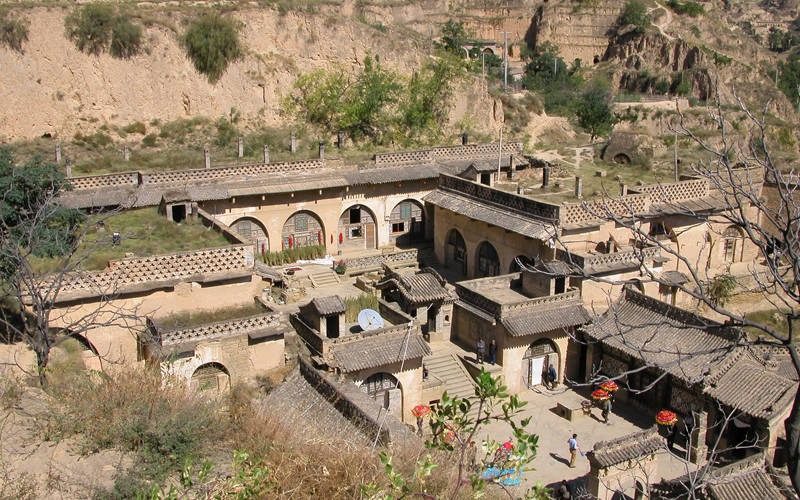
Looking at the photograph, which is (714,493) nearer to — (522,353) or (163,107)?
(522,353)

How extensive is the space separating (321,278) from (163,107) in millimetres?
16917

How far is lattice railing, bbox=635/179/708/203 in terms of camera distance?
1281 inches

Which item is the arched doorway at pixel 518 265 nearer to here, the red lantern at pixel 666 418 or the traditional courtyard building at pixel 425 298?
the traditional courtyard building at pixel 425 298

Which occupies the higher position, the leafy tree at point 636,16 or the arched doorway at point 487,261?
the leafy tree at point 636,16

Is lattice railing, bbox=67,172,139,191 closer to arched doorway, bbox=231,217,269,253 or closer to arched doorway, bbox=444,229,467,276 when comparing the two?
arched doorway, bbox=231,217,269,253

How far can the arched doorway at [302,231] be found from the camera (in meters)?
35.4

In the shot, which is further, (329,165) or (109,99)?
(109,99)

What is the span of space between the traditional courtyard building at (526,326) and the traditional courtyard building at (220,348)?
25.2 ft

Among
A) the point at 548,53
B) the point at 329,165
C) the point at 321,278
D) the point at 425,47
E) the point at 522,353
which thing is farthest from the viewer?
the point at 548,53

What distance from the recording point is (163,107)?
4341 centimetres

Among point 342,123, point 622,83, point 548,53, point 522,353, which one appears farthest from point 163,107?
point 622,83

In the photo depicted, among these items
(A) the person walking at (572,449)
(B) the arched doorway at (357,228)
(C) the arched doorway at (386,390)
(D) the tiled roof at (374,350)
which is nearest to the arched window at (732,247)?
(B) the arched doorway at (357,228)

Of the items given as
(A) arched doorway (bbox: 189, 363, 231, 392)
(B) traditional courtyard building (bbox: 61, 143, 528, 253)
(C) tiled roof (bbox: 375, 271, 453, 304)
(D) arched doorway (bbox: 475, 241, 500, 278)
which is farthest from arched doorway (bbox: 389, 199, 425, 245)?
(A) arched doorway (bbox: 189, 363, 231, 392)

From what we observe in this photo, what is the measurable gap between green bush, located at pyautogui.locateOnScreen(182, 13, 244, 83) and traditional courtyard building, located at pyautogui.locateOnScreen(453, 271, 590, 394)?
960 inches
